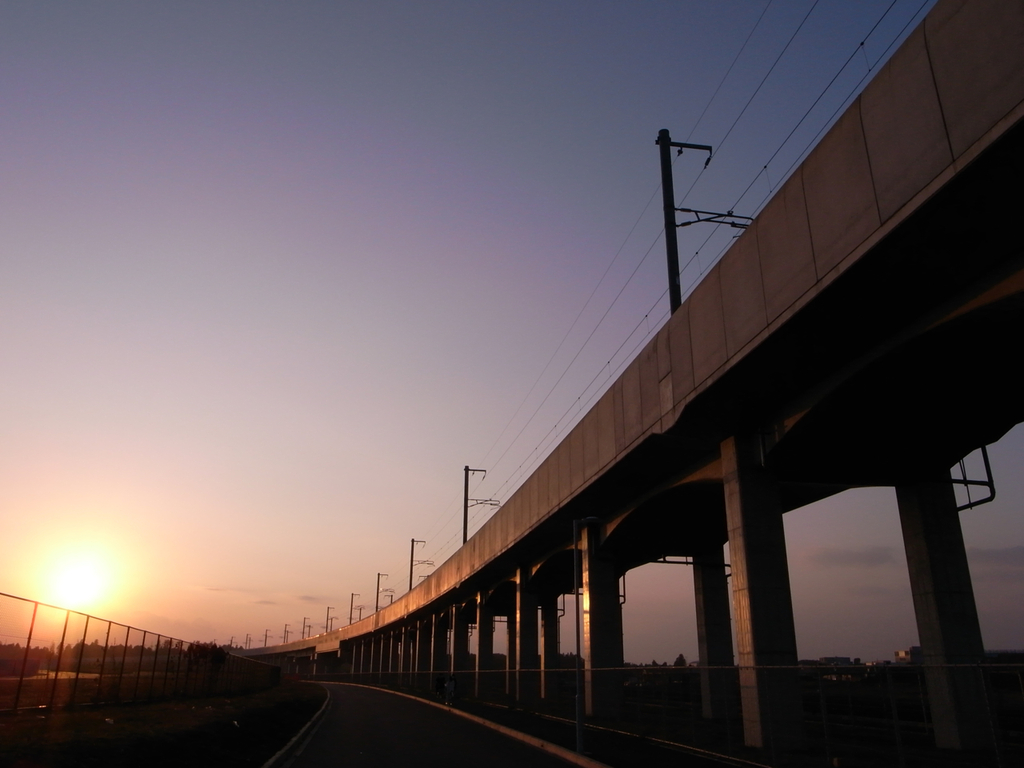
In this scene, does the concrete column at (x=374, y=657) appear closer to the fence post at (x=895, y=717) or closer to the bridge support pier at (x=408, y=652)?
the bridge support pier at (x=408, y=652)

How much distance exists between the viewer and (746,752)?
57.8 feet

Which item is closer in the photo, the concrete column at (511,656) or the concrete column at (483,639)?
the concrete column at (511,656)

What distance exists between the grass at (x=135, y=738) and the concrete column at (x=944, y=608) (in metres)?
16.0

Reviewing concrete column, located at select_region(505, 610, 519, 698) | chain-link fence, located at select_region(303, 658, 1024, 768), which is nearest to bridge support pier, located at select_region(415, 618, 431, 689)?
concrete column, located at select_region(505, 610, 519, 698)

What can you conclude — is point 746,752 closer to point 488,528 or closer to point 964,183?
point 964,183

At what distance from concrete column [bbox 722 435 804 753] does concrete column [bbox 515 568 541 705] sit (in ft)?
84.7

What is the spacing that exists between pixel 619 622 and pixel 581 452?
9698 mm

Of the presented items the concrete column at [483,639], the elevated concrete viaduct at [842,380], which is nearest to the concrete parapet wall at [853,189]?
the elevated concrete viaduct at [842,380]

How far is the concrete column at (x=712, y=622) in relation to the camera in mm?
30266

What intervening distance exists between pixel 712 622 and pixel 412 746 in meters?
15.0

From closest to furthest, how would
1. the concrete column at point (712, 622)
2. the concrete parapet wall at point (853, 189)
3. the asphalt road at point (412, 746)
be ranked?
the concrete parapet wall at point (853, 189)
the asphalt road at point (412, 746)
the concrete column at point (712, 622)

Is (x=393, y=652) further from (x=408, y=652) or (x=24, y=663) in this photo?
(x=24, y=663)

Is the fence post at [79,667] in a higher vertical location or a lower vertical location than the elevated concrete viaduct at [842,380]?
lower

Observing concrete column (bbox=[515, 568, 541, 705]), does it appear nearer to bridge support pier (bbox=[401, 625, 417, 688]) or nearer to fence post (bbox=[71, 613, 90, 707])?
fence post (bbox=[71, 613, 90, 707])
